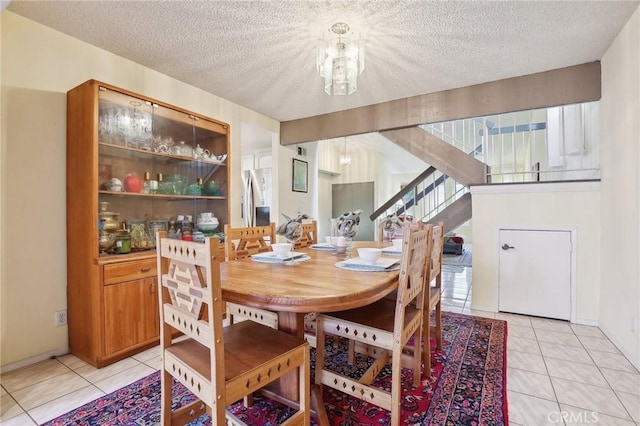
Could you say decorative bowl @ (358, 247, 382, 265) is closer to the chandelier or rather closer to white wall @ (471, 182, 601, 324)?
the chandelier

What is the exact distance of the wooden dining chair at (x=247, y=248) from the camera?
1720mm

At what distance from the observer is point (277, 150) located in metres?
4.39

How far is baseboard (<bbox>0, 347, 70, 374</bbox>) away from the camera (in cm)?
196

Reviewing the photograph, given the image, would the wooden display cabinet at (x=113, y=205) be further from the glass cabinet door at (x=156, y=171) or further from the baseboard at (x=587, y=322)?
the baseboard at (x=587, y=322)

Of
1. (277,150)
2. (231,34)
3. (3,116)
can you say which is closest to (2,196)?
(3,116)

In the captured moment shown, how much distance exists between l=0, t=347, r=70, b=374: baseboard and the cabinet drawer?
724 millimetres

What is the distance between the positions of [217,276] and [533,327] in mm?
2956

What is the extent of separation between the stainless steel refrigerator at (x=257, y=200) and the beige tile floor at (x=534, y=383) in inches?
114

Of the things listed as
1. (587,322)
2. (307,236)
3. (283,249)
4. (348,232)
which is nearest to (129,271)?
(283,249)

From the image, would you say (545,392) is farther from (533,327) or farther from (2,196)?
(2,196)

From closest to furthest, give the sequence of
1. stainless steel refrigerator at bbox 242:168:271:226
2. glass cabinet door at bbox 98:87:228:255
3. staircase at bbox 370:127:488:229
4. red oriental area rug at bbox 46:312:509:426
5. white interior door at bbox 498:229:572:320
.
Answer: red oriental area rug at bbox 46:312:509:426
glass cabinet door at bbox 98:87:228:255
white interior door at bbox 498:229:572:320
staircase at bbox 370:127:488:229
stainless steel refrigerator at bbox 242:168:271:226

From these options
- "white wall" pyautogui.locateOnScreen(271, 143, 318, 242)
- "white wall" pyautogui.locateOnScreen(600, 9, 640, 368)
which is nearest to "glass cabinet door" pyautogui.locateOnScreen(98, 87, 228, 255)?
"white wall" pyautogui.locateOnScreen(271, 143, 318, 242)

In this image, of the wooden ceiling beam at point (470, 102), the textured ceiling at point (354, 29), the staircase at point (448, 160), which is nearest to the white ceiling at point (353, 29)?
the textured ceiling at point (354, 29)

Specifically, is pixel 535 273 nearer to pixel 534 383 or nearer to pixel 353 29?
pixel 534 383
